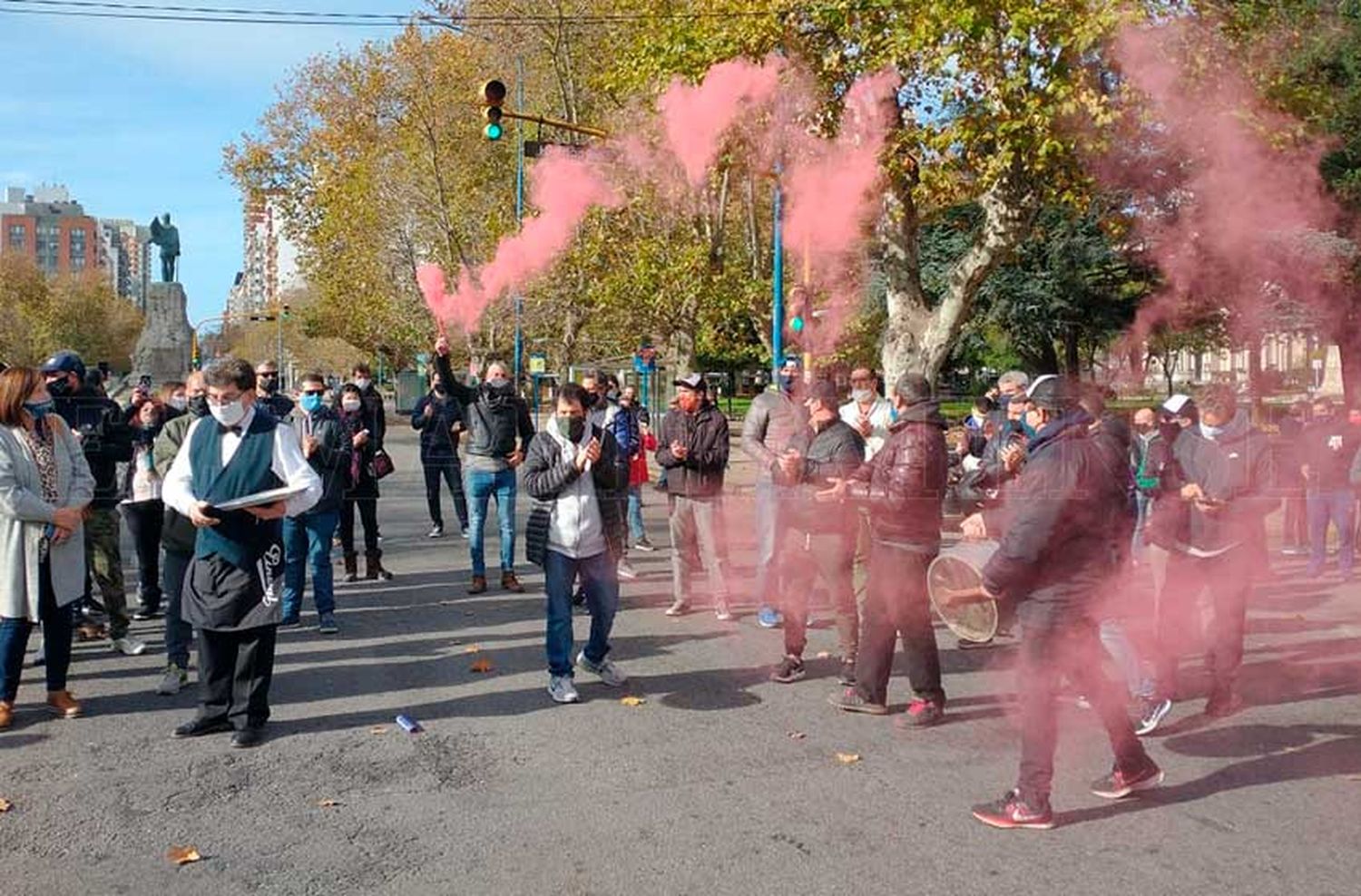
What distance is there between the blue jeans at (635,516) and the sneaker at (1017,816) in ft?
25.5

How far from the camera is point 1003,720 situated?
6.16m

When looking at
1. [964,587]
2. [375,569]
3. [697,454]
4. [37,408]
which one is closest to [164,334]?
[375,569]

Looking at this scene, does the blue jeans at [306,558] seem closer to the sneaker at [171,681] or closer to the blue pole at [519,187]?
the sneaker at [171,681]

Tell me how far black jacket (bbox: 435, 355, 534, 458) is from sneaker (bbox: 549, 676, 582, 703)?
348cm

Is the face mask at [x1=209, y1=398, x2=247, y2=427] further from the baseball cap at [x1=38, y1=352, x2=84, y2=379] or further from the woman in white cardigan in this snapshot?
the baseball cap at [x1=38, y1=352, x2=84, y2=379]

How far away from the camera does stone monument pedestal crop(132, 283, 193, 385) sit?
3216 cm

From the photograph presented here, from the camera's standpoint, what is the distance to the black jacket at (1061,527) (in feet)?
15.7

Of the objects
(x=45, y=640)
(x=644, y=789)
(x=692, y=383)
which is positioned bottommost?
(x=644, y=789)

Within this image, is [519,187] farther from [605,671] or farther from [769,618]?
[605,671]

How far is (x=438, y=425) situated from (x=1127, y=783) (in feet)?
29.4

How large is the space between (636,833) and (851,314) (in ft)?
84.3

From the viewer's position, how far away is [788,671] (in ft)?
22.9

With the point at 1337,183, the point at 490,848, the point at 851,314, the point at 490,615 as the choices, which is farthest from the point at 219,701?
the point at 851,314

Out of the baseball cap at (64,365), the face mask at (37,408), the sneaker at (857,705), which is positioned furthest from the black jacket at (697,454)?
the baseball cap at (64,365)
